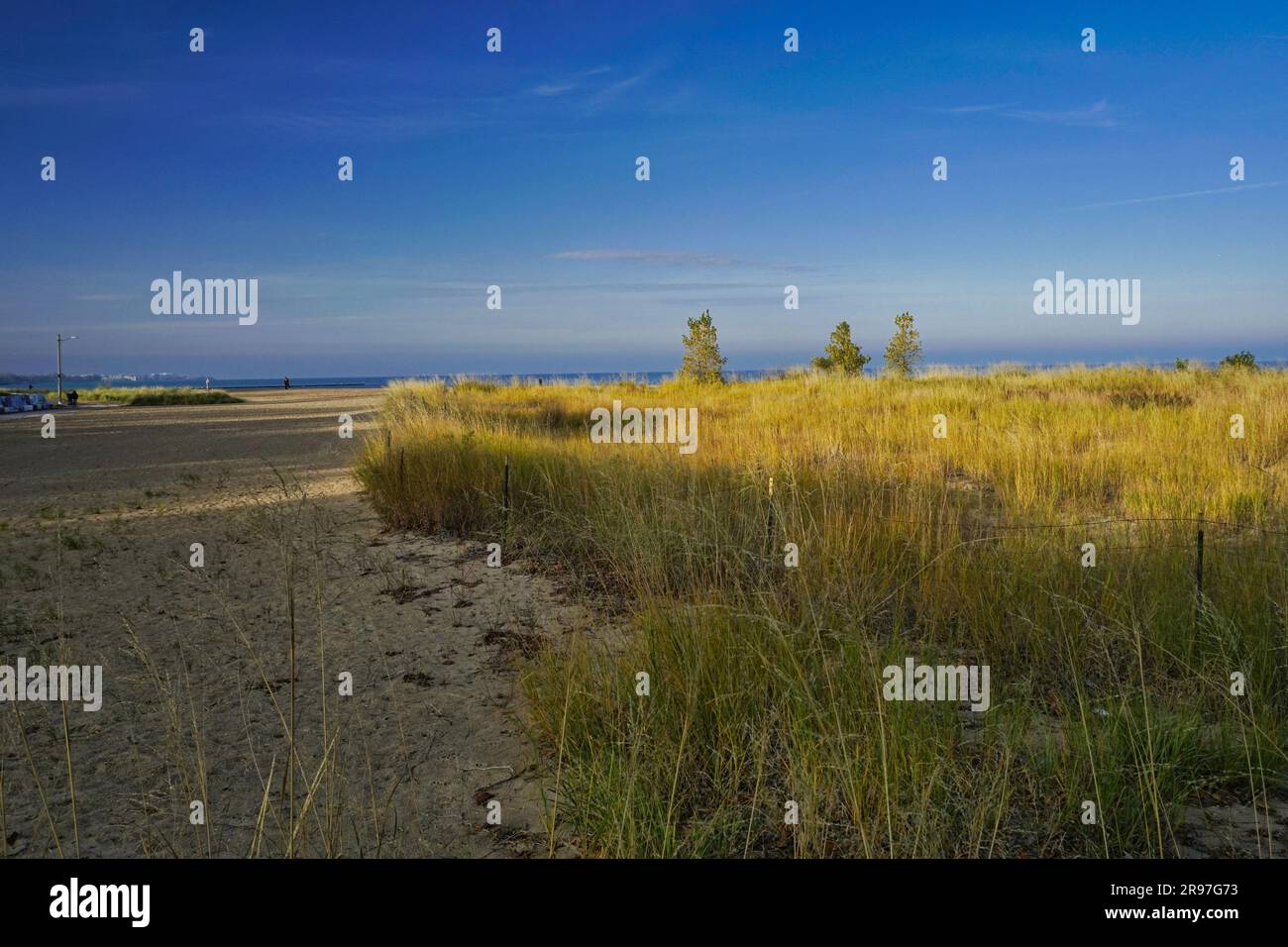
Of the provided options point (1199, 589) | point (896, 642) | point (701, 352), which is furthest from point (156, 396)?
point (1199, 589)

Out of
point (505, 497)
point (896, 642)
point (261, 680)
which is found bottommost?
point (261, 680)

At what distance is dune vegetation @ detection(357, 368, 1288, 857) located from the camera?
2.86m

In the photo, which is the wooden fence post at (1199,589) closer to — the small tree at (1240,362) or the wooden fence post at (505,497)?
the wooden fence post at (505,497)

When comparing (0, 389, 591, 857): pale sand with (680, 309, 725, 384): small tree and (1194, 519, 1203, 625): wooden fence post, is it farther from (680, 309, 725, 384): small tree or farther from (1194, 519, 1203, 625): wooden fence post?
(680, 309, 725, 384): small tree

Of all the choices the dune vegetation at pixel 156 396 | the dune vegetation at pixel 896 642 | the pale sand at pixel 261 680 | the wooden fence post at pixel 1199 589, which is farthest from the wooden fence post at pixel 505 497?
the dune vegetation at pixel 156 396

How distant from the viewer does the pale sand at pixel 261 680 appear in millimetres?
3113

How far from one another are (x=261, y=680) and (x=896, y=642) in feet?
12.0

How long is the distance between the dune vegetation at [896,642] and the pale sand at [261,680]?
1.51ft

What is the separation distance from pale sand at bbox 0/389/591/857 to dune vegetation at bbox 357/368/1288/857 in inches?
18.2

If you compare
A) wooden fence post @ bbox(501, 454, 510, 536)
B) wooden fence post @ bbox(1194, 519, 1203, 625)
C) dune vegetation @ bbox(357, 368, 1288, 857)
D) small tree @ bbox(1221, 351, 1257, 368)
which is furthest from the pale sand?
small tree @ bbox(1221, 351, 1257, 368)

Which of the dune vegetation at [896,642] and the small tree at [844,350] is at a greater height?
the small tree at [844,350]

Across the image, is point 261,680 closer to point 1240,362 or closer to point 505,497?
point 505,497

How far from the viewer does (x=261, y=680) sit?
4812mm
